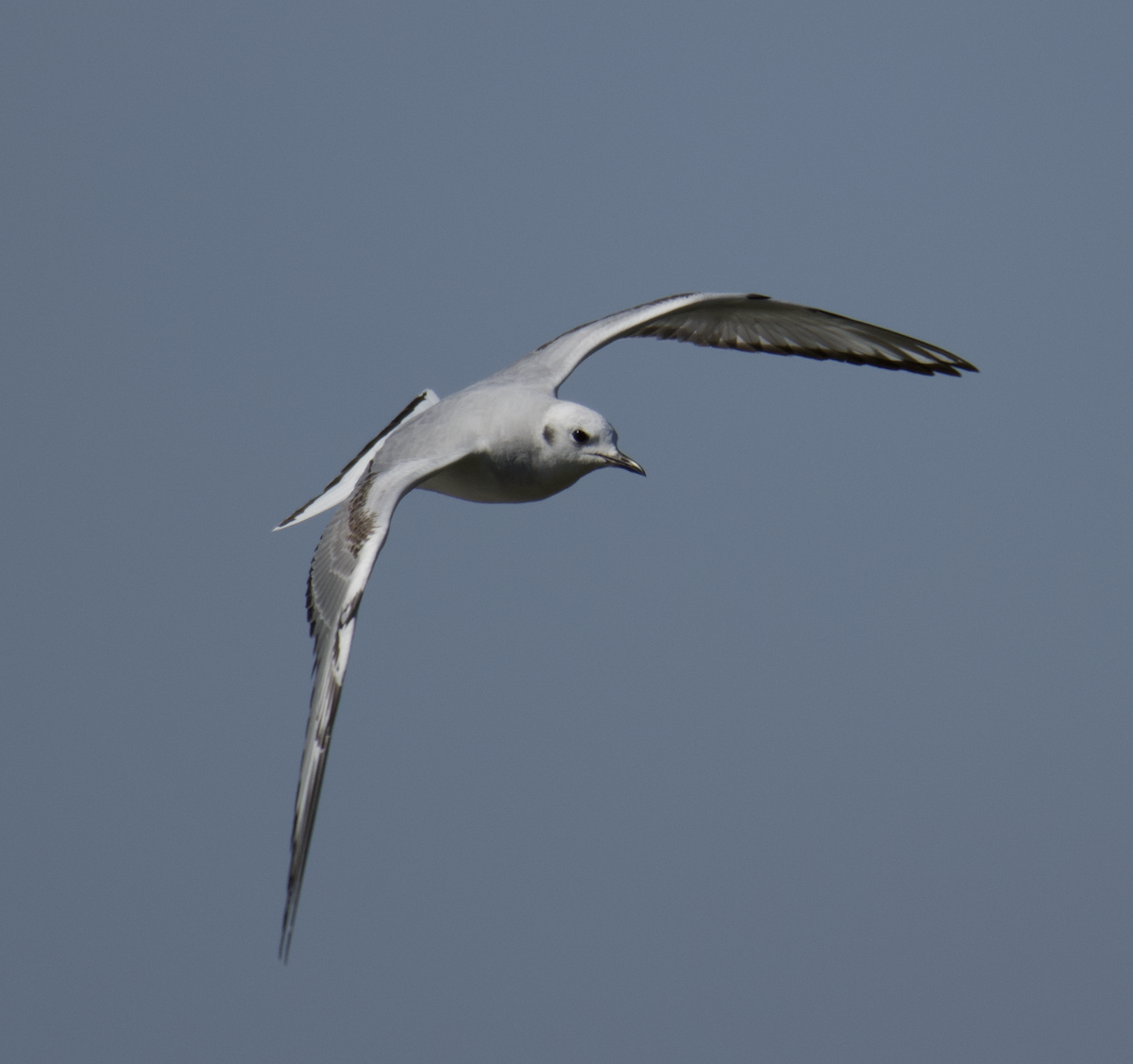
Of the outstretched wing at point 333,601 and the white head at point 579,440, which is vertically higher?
the white head at point 579,440

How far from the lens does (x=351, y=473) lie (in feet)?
19.4

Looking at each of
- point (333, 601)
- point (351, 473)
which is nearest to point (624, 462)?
point (333, 601)

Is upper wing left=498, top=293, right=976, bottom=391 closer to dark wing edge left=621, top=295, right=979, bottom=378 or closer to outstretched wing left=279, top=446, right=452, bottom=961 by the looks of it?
dark wing edge left=621, top=295, right=979, bottom=378

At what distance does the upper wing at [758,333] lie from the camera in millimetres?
5496

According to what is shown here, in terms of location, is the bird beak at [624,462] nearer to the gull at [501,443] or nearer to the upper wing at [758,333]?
the gull at [501,443]

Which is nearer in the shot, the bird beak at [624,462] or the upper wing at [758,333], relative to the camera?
the bird beak at [624,462]

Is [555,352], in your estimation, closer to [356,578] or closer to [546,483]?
[546,483]

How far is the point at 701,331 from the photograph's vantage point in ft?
20.1

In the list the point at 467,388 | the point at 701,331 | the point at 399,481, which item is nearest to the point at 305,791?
the point at 399,481

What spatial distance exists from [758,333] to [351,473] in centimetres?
173

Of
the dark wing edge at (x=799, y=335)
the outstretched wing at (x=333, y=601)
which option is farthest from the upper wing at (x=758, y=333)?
the outstretched wing at (x=333, y=601)

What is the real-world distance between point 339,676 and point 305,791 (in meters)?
0.31

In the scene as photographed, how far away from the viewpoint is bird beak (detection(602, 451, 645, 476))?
4.69 metres

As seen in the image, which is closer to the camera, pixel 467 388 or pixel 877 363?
pixel 467 388
